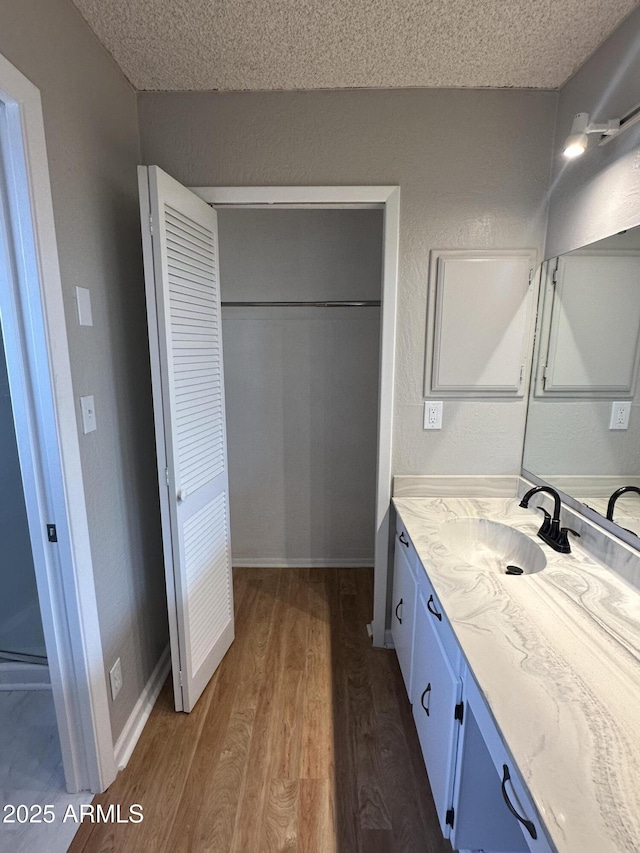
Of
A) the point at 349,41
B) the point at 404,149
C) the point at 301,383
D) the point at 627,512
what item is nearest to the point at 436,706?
the point at 627,512

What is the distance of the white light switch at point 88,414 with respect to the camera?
1289mm

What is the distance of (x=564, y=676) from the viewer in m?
0.89

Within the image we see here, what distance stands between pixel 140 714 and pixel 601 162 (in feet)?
8.93

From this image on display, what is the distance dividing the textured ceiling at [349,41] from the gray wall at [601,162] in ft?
0.23

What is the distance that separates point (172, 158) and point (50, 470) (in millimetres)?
1397

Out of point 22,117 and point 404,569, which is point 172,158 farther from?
point 404,569

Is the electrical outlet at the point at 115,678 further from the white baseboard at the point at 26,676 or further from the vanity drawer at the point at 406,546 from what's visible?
the vanity drawer at the point at 406,546

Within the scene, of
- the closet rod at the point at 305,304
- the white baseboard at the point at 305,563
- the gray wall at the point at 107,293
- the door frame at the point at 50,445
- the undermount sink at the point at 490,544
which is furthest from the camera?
the white baseboard at the point at 305,563

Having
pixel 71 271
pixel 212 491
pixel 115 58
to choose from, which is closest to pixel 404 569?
pixel 212 491

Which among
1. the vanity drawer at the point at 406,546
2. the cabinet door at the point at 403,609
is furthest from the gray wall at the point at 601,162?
the cabinet door at the point at 403,609

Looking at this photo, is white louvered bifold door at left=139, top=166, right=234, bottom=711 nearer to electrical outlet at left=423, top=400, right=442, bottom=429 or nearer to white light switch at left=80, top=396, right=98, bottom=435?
white light switch at left=80, top=396, right=98, bottom=435

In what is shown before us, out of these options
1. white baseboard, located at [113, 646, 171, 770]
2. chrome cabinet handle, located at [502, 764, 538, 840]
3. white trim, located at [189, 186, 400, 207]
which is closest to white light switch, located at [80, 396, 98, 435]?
white trim, located at [189, 186, 400, 207]

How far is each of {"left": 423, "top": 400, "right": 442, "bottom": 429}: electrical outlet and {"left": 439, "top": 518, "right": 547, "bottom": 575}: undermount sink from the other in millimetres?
444

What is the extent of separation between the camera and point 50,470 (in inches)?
46.4
